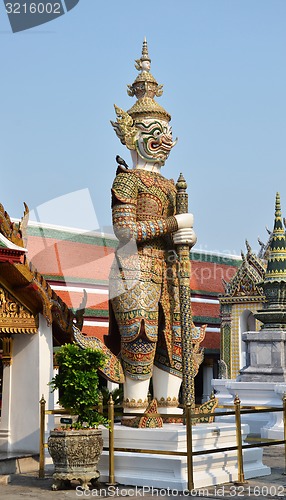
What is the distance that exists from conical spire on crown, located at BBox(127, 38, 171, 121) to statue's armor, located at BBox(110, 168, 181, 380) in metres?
0.70

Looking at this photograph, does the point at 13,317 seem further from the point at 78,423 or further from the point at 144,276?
the point at 78,423

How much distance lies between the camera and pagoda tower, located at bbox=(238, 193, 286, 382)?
1241cm

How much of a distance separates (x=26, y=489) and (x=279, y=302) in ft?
22.6

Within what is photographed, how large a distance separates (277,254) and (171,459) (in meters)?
6.65

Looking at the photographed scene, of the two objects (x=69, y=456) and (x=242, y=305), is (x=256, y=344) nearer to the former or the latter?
(x=69, y=456)

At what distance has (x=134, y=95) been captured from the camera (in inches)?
350

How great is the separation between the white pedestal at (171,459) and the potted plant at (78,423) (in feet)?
1.19

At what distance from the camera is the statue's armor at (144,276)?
7809 mm

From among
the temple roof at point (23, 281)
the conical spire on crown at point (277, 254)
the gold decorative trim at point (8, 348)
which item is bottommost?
the gold decorative trim at point (8, 348)

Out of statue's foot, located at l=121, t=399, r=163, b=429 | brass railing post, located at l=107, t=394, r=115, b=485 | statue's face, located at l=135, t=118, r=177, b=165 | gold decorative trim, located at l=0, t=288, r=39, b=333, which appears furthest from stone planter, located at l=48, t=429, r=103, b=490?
statue's face, located at l=135, t=118, r=177, b=165

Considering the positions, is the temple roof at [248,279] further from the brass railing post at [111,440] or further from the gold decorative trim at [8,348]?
the brass railing post at [111,440]

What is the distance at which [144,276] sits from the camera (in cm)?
790

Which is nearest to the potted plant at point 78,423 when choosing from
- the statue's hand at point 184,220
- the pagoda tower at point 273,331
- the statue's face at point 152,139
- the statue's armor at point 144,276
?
the statue's armor at point 144,276

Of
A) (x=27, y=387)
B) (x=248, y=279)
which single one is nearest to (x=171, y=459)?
(x=27, y=387)
